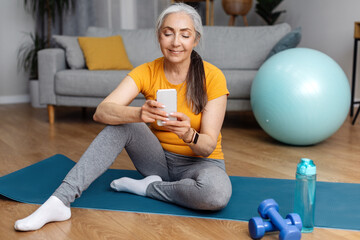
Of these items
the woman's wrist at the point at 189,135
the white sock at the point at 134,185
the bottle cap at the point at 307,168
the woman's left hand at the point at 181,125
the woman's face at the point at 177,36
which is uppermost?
the woman's face at the point at 177,36

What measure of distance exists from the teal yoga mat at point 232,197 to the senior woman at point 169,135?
0.06 m

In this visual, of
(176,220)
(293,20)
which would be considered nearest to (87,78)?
(176,220)

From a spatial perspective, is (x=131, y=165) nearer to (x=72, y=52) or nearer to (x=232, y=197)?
(x=232, y=197)

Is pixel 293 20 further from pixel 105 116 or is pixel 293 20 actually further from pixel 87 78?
pixel 105 116

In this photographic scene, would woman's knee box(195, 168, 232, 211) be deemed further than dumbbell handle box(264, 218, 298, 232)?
Yes

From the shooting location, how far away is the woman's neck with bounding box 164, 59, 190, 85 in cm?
176

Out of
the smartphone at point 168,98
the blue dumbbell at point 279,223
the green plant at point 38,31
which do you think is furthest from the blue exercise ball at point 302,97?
the green plant at point 38,31

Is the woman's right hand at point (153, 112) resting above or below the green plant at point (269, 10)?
below

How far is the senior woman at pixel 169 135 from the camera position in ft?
5.15

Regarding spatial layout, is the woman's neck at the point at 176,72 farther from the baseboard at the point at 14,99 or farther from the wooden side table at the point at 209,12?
the baseboard at the point at 14,99

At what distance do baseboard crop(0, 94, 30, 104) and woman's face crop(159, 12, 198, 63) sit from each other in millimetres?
4159

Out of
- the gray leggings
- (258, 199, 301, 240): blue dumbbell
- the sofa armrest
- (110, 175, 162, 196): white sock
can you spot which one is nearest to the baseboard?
the sofa armrest

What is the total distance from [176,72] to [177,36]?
0.19 metres

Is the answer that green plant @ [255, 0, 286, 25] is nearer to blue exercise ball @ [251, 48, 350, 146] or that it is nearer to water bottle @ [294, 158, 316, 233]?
blue exercise ball @ [251, 48, 350, 146]
